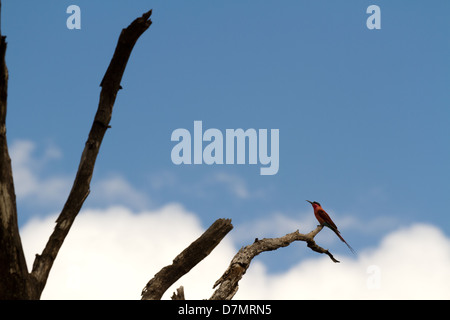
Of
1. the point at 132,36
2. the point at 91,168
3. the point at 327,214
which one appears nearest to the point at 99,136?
the point at 91,168

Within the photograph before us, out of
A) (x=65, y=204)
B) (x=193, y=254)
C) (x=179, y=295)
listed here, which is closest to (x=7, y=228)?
(x=65, y=204)

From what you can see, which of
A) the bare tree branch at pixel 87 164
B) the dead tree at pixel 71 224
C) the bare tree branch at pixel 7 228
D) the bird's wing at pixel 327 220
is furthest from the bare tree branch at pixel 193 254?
the bird's wing at pixel 327 220

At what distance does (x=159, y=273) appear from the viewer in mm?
8297

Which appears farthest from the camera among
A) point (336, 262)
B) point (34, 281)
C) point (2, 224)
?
point (336, 262)

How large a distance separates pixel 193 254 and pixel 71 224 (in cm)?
211

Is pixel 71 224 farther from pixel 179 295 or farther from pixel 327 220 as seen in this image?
pixel 327 220

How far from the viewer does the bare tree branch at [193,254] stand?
27.1 feet

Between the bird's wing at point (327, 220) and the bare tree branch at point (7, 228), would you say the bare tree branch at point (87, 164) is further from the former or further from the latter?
the bird's wing at point (327, 220)

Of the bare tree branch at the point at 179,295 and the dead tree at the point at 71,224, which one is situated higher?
the dead tree at the point at 71,224

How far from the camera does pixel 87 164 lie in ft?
23.2

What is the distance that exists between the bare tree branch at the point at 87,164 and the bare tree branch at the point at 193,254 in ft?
5.97
